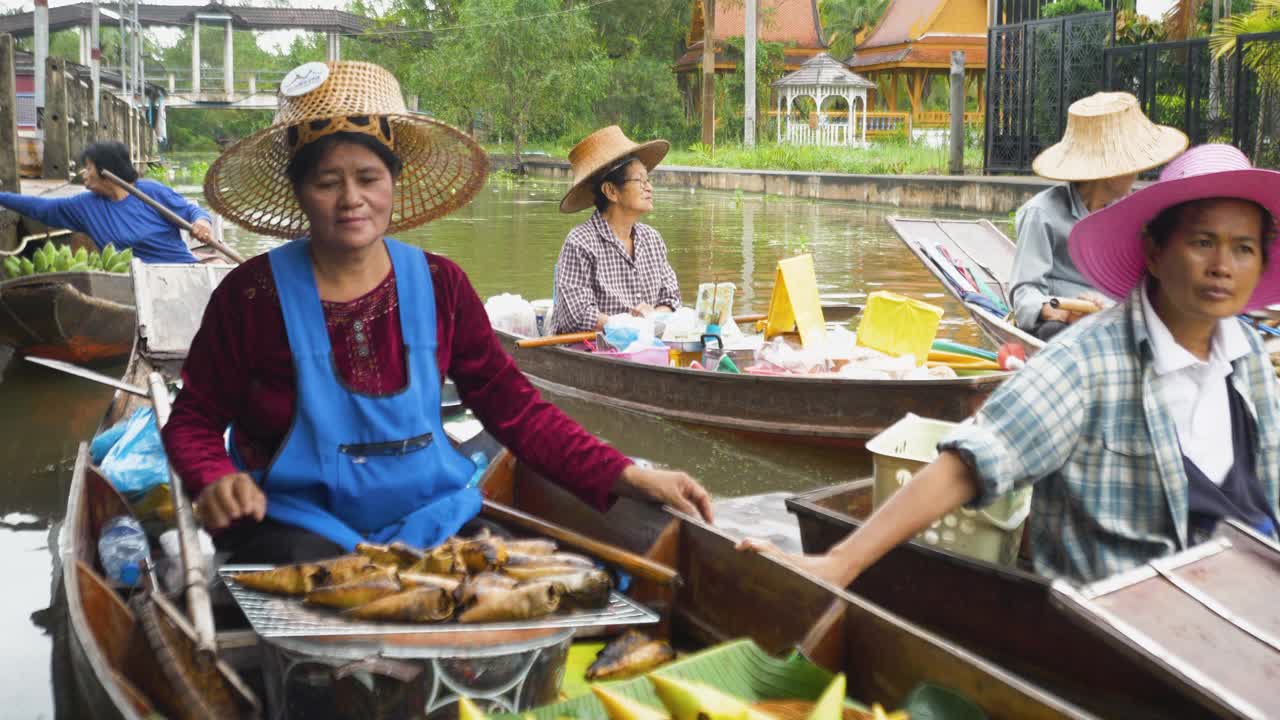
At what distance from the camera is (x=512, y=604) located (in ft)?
6.61

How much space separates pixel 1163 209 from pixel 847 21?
43.0 m

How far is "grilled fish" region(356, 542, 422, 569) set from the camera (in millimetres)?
2225

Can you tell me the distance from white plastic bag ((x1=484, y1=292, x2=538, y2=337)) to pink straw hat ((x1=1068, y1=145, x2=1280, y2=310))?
461 cm

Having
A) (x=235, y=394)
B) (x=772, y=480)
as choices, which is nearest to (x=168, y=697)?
(x=235, y=394)

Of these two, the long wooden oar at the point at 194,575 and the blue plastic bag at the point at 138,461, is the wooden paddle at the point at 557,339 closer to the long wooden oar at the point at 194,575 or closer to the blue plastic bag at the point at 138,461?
the blue plastic bag at the point at 138,461

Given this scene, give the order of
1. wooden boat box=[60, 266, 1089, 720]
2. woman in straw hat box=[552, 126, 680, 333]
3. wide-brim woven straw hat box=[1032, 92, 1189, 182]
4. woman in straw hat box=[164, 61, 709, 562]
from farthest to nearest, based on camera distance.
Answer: woman in straw hat box=[552, 126, 680, 333] < wide-brim woven straw hat box=[1032, 92, 1189, 182] < woman in straw hat box=[164, 61, 709, 562] < wooden boat box=[60, 266, 1089, 720]

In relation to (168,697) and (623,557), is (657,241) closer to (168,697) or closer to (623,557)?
(623,557)

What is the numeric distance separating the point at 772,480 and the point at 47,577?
2.94 meters

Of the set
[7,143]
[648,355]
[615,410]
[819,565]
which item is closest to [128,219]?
[7,143]

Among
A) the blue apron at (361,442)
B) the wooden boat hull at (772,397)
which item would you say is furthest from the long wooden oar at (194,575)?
the wooden boat hull at (772,397)

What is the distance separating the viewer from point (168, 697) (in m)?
2.28

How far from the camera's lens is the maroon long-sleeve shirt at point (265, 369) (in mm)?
2512

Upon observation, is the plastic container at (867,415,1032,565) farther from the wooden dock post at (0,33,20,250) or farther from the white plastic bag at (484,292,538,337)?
the wooden dock post at (0,33,20,250)

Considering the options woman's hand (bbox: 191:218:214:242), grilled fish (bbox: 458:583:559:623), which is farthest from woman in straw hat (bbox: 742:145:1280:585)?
woman's hand (bbox: 191:218:214:242)
